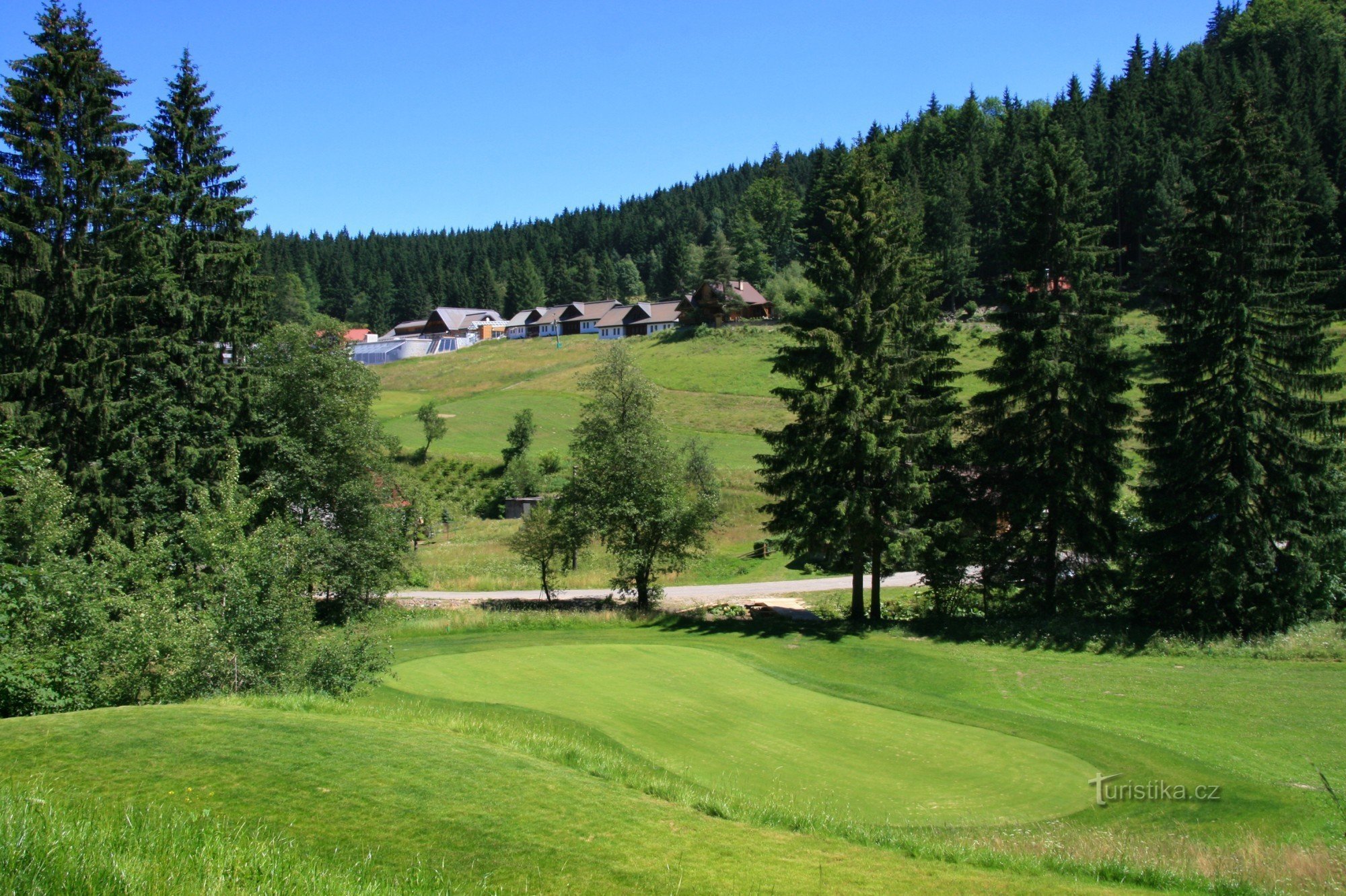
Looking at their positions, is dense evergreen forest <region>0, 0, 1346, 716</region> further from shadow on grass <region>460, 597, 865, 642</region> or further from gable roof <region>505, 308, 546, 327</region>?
gable roof <region>505, 308, 546, 327</region>

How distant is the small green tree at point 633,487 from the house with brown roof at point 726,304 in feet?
268

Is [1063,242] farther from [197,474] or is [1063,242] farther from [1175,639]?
[197,474]

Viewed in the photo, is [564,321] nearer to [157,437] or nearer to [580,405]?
[580,405]

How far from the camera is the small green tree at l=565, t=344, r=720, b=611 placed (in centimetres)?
3419

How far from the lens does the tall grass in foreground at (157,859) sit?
5488mm

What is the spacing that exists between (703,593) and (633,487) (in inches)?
325

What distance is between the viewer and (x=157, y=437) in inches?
1117

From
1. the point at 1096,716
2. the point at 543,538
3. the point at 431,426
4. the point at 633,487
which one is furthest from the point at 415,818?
the point at 431,426

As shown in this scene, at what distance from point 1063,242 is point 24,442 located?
3274cm

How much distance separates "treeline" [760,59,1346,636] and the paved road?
228 inches

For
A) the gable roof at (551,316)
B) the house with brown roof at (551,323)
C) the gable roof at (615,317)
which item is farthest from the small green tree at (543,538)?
the gable roof at (551,316)

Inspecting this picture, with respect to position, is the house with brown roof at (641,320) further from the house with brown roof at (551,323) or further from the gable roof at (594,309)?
the house with brown roof at (551,323)

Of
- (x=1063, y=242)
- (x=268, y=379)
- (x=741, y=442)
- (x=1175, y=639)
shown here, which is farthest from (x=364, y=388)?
(x=741, y=442)

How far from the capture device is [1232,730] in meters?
17.7
